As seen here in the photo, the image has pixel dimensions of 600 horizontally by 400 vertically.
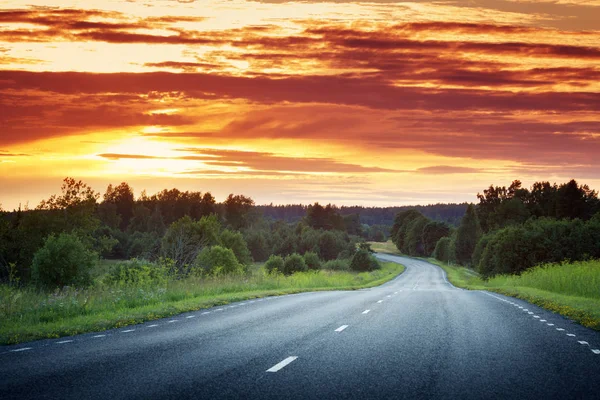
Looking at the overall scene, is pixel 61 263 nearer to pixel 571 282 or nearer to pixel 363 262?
pixel 571 282

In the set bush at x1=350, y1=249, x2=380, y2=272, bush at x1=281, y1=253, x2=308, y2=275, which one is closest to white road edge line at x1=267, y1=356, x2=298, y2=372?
bush at x1=281, y1=253, x2=308, y2=275

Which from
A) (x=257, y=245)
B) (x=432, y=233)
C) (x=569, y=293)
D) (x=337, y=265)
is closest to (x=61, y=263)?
(x=569, y=293)

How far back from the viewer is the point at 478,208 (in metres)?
179

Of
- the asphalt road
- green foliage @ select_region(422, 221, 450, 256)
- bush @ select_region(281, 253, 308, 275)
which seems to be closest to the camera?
the asphalt road

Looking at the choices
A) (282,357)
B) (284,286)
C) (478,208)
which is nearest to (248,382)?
(282,357)

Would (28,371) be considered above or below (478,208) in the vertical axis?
below

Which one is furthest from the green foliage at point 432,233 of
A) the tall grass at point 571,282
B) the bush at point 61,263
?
the tall grass at point 571,282

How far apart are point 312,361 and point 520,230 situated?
2929 inches

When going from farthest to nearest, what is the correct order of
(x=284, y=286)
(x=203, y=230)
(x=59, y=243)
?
1. (x=203, y=230)
2. (x=59, y=243)
3. (x=284, y=286)

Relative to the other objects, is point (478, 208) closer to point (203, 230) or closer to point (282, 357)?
point (203, 230)

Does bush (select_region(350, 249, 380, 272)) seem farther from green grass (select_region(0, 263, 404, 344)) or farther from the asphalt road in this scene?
the asphalt road

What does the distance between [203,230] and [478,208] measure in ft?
297

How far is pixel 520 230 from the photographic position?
80.9 m

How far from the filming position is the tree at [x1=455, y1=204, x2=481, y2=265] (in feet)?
506
